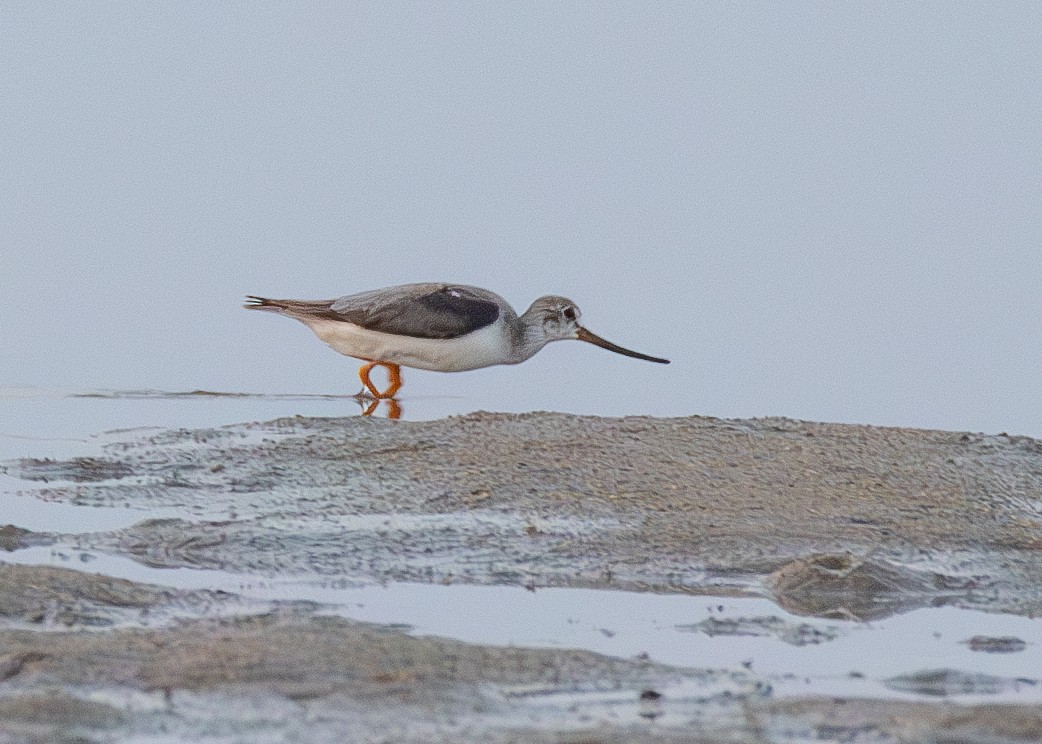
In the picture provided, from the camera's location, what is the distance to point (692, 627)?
4.53 meters

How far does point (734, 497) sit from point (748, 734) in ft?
8.25

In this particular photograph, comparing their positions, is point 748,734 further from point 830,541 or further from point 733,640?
point 830,541

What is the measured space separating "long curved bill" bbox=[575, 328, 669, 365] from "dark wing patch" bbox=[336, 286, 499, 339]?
138 cm

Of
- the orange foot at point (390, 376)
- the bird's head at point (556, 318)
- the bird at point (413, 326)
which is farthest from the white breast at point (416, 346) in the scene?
the bird's head at point (556, 318)

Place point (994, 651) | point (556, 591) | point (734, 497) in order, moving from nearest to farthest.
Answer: point (994, 651) → point (556, 591) → point (734, 497)

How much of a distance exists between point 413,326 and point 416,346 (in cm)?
13

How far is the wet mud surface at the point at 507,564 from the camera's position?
12.0ft

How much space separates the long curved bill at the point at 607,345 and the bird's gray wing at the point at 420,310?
1.24 meters

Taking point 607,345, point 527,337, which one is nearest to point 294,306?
point 527,337

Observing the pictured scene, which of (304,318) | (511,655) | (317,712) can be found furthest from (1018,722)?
(304,318)

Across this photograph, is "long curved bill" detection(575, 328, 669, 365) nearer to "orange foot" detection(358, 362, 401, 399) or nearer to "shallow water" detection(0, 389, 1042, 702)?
"orange foot" detection(358, 362, 401, 399)

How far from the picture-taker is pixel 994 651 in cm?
438

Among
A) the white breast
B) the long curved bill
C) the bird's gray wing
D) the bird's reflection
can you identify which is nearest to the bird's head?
the long curved bill

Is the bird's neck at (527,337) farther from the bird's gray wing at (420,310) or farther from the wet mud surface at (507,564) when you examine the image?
the wet mud surface at (507,564)
